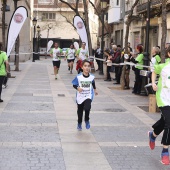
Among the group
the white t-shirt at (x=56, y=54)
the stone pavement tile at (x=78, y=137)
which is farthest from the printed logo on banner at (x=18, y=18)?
the stone pavement tile at (x=78, y=137)

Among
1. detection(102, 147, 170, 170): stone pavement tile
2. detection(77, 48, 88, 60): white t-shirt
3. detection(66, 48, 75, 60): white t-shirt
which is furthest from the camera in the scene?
detection(66, 48, 75, 60): white t-shirt

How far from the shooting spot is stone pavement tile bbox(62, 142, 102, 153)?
6785 millimetres

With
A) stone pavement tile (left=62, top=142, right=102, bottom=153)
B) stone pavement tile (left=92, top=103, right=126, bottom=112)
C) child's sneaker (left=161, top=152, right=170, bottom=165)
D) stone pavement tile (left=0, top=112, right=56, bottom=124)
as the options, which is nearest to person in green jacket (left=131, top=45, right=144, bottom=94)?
stone pavement tile (left=92, top=103, right=126, bottom=112)

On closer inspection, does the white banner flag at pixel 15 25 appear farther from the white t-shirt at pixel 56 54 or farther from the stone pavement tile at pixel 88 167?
the stone pavement tile at pixel 88 167

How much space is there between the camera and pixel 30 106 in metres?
11.4

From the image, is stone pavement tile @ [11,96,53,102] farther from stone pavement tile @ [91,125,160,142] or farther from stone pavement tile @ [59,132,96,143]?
stone pavement tile @ [59,132,96,143]

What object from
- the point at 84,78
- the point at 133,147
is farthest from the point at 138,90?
the point at 133,147

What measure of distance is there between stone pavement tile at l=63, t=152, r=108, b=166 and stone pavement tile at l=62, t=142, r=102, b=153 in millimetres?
188

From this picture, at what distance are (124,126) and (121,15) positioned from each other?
1101 inches

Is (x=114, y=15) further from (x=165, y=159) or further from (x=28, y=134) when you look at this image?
(x=165, y=159)

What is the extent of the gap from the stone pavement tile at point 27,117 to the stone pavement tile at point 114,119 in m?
0.97

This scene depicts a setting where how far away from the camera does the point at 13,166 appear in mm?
5801

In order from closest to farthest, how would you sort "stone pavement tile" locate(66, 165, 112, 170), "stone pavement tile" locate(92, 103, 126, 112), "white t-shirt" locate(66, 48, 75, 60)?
"stone pavement tile" locate(66, 165, 112, 170) → "stone pavement tile" locate(92, 103, 126, 112) → "white t-shirt" locate(66, 48, 75, 60)

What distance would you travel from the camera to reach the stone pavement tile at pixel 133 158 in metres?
5.97
